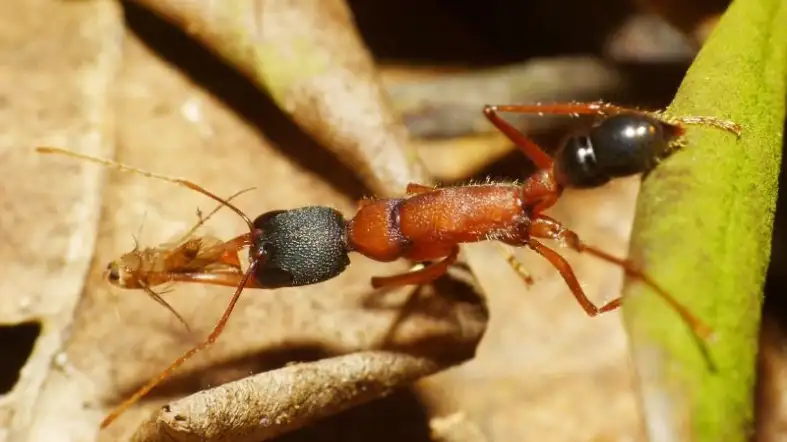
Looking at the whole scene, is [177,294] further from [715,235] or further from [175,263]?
[715,235]

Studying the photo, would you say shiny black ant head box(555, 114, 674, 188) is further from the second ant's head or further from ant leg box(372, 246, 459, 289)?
the second ant's head

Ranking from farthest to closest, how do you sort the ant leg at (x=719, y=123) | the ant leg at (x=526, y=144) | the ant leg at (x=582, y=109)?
the ant leg at (x=526, y=144)
the ant leg at (x=582, y=109)
the ant leg at (x=719, y=123)

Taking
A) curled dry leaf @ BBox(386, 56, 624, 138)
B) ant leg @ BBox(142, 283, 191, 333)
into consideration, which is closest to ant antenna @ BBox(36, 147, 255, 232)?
ant leg @ BBox(142, 283, 191, 333)

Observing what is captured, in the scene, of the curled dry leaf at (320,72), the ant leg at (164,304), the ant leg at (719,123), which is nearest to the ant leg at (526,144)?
the curled dry leaf at (320,72)

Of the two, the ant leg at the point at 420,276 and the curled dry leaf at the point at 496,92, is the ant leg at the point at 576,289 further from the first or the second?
the curled dry leaf at the point at 496,92

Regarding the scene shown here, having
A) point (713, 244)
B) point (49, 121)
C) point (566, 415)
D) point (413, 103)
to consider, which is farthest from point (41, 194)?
point (713, 244)

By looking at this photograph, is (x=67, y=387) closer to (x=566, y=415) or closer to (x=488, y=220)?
(x=488, y=220)

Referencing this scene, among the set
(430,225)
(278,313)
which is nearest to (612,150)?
(430,225)
